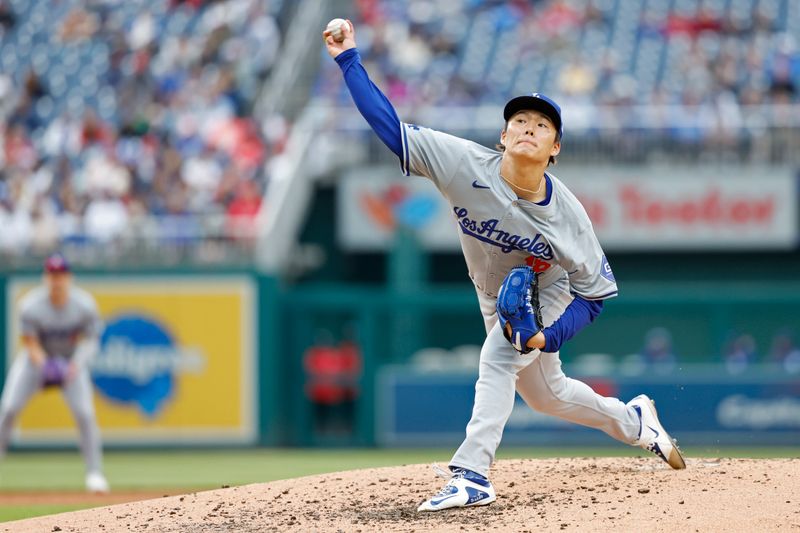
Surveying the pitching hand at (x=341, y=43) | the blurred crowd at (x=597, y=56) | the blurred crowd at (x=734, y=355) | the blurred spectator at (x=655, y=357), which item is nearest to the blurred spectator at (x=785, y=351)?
the blurred crowd at (x=734, y=355)

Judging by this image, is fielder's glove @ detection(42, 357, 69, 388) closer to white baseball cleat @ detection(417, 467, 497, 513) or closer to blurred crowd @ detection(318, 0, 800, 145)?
white baseball cleat @ detection(417, 467, 497, 513)

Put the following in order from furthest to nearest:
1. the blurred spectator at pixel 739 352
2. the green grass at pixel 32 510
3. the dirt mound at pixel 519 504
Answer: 1. the blurred spectator at pixel 739 352
2. the green grass at pixel 32 510
3. the dirt mound at pixel 519 504

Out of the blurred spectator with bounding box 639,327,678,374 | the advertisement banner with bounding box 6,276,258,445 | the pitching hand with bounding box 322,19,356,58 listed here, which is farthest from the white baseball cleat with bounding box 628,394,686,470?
the advertisement banner with bounding box 6,276,258,445

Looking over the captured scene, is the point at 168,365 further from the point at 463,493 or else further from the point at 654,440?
the point at 463,493

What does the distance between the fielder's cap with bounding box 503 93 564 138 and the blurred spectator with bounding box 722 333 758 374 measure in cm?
1068

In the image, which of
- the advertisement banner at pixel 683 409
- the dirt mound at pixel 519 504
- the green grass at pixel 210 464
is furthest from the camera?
the advertisement banner at pixel 683 409

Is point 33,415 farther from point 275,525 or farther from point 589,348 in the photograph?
point 275,525

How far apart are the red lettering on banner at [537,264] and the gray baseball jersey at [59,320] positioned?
5418 mm

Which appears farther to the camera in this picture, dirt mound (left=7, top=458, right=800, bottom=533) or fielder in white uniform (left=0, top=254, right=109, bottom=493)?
fielder in white uniform (left=0, top=254, right=109, bottom=493)

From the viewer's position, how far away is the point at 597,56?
1869cm

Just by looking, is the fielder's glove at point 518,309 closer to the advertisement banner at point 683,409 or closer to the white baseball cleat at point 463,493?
the white baseball cleat at point 463,493

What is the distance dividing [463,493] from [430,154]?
1.45 metres

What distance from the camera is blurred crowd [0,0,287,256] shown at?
16.6 metres

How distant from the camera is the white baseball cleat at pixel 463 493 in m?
5.61
